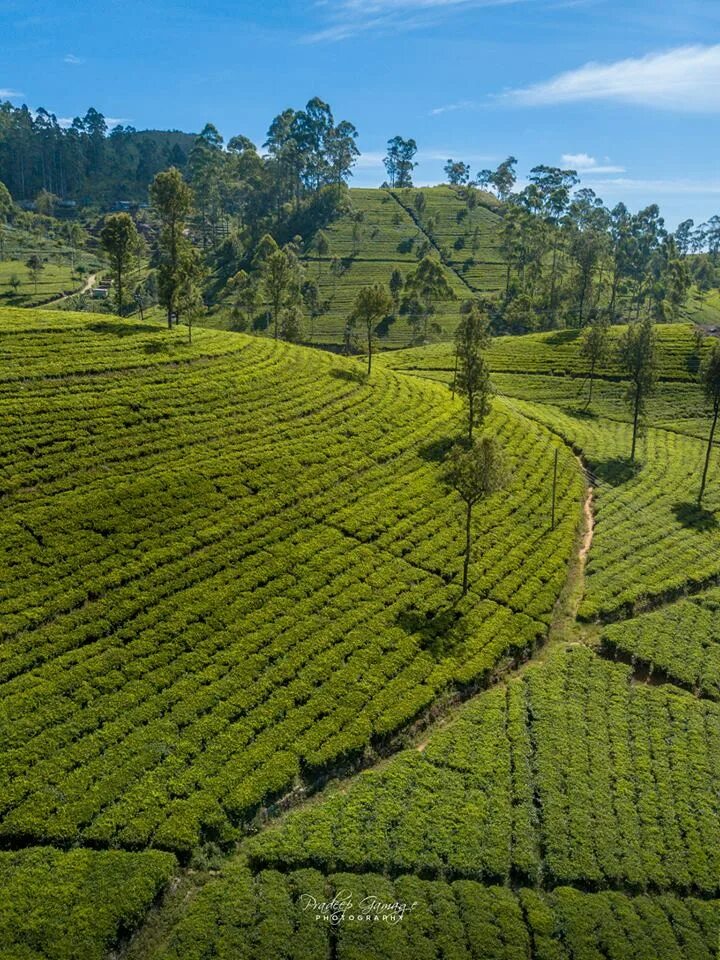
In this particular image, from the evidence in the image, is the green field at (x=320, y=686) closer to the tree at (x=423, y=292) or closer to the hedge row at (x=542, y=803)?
the hedge row at (x=542, y=803)

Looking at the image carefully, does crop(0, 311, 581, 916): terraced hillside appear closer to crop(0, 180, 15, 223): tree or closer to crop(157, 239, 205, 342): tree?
crop(157, 239, 205, 342): tree

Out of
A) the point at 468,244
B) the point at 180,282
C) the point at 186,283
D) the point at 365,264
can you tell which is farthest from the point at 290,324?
the point at 468,244

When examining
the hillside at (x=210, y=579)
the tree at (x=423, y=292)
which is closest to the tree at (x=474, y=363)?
the hillside at (x=210, y=579)

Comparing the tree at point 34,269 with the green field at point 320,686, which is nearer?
the green field at point 320,686

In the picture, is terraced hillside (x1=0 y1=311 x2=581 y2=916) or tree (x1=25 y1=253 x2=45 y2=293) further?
tree (x1=25 y1=253 x2=45 y2=293)


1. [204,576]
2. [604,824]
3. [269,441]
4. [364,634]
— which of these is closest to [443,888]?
[604,824]

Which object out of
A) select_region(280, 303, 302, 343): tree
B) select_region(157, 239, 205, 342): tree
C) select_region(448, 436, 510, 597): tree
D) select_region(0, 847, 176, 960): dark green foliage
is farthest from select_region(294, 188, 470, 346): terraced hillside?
select_region(0, 847, 176, 960): dark green foliage
